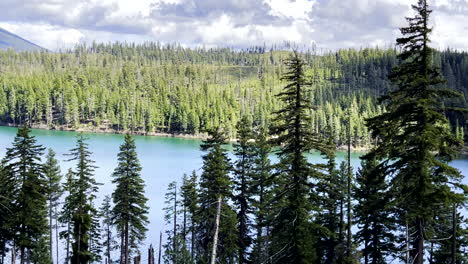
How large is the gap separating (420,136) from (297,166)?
698 centimetres

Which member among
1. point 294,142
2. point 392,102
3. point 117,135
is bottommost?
point 117,135

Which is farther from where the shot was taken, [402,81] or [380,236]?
[380,236]

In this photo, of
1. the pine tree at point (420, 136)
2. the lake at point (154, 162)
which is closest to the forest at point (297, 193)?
the pine tree at point (420, 136)

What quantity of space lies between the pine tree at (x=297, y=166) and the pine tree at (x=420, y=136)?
483 cm

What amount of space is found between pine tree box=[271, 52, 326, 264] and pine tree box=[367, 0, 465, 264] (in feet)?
15.8

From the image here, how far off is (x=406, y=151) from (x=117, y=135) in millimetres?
149442

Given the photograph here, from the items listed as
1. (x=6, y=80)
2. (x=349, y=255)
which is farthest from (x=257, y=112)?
(x=349, y=255)

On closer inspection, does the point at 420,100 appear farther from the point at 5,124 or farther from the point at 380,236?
the point at 5,124

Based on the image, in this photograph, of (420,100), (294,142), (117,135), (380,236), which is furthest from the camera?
(117,135)

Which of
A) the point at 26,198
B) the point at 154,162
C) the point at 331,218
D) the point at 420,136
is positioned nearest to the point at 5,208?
the point at 26,198

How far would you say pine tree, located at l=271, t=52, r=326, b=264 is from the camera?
19.4m

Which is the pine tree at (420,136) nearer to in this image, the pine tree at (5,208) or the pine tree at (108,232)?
the pine tree at (5,208)

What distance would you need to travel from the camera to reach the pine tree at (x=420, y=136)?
1416cm

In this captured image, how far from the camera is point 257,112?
560 feet
